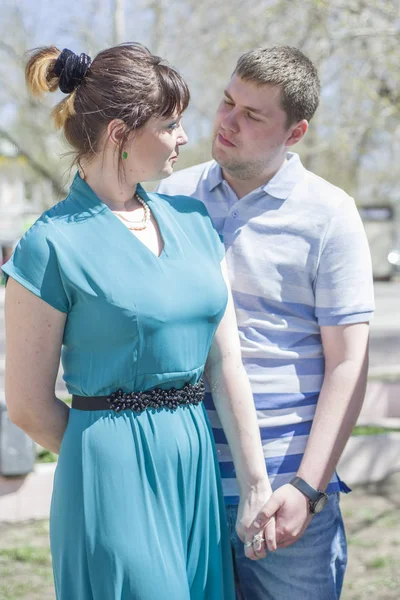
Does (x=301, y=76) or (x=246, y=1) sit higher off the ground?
(x=246, y=1)

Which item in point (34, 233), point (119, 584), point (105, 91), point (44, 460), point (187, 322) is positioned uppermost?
point (105, 91)

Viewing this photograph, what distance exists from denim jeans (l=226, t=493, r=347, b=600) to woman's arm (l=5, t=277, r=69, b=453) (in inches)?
23.1

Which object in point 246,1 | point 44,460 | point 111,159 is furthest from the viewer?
point 246,1

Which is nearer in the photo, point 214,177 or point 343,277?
point 343,277

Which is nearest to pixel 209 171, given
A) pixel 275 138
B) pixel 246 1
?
pixel 275 138

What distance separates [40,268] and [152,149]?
0.40 meters

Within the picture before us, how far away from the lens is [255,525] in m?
2.06

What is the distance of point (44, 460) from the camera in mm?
5375

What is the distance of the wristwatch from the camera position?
2.09m

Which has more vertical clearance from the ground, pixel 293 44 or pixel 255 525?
pixel 293 44

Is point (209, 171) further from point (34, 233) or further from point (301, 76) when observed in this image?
point (34, 233)

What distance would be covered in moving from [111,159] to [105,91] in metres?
0.16

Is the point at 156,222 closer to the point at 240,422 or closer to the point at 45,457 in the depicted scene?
the point at 240,422

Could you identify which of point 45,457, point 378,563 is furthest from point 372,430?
point 45,457
